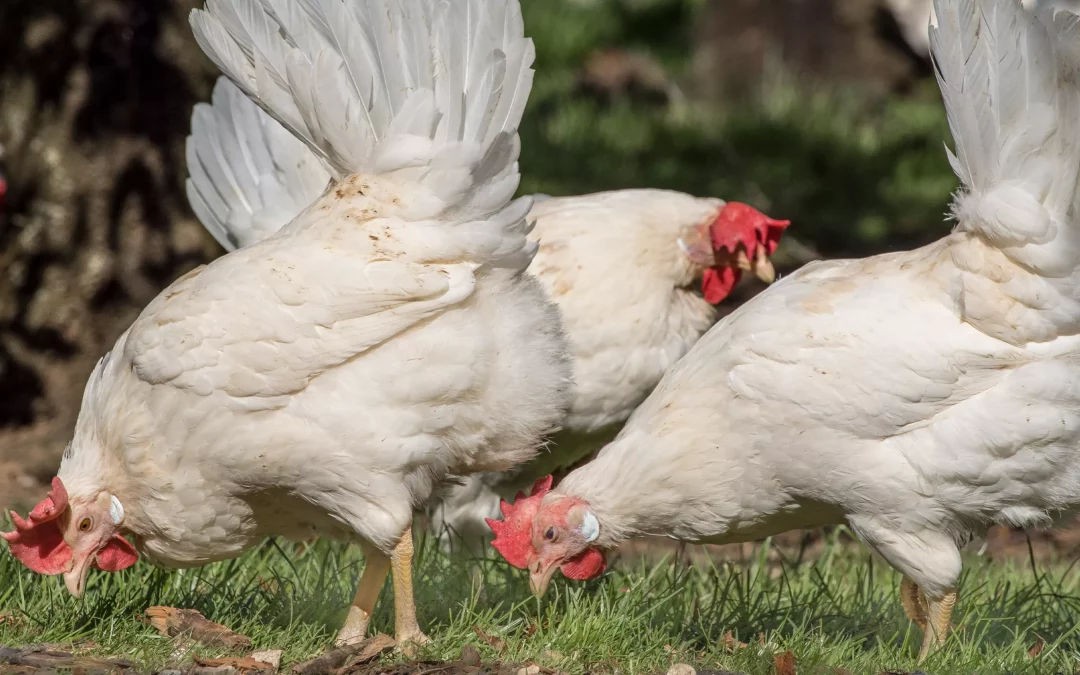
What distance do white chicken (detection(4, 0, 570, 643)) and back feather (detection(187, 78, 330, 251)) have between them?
827 mm

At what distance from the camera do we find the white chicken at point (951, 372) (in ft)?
12.4

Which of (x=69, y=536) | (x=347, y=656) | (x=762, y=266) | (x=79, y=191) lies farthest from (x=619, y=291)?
(x=79, y=191)

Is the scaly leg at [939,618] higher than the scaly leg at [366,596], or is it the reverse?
the scaly leg at [366,596]

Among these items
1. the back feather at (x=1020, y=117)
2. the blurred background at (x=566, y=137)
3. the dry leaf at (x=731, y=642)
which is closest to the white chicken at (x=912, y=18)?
the blurred background at (x=566, y=137)

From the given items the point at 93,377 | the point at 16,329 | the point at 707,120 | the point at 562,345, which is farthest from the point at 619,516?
the point at 707,120

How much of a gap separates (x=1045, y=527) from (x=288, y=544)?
2.98 m

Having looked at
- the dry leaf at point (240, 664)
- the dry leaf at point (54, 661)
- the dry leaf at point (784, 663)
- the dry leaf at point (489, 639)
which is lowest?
the dry leaf at point (784, 663)

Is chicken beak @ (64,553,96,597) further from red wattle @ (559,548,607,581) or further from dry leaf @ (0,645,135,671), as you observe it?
red wattle @ (559,548,607,581)

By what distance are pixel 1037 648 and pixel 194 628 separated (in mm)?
2823

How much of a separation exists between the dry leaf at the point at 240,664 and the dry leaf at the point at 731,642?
1480 millimetres

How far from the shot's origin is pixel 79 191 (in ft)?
20.4

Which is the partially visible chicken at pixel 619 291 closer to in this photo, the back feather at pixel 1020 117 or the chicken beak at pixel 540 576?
the chicken beak at pixel 540 576

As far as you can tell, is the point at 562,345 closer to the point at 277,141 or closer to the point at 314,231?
the point at 314,231

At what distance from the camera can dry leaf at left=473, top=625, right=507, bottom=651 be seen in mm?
3989
